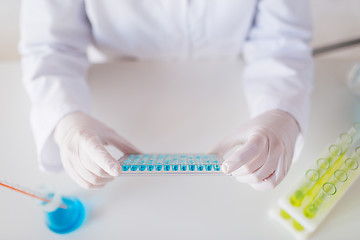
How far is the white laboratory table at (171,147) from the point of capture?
0.47 meters

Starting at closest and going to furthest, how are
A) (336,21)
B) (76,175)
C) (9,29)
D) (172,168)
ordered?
(172,168)
(76,175)
(9,29)
(336,21)

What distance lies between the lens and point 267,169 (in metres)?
0.44

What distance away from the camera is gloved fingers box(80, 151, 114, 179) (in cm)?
42

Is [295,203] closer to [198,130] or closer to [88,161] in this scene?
[198,130]

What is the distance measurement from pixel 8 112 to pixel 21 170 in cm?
15

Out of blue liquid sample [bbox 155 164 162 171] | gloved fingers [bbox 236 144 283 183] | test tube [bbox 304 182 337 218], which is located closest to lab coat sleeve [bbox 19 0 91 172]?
blue liquid sample [bbox 155 164 162 171]

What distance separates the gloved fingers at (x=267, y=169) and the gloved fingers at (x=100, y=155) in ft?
0.68

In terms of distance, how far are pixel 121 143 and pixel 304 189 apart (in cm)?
33

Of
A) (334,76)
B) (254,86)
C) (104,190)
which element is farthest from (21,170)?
(334,76)

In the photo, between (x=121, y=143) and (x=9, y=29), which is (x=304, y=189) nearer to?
(x=121, y=143)

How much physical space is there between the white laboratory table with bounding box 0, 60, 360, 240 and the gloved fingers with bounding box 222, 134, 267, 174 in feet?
0.36

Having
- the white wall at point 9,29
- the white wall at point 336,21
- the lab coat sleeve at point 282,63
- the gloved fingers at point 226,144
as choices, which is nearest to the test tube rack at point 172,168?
the gloved fingers at point 226,144

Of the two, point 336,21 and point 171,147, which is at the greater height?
point 336,21

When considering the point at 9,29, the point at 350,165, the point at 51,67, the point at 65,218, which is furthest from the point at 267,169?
the point at 9,29
